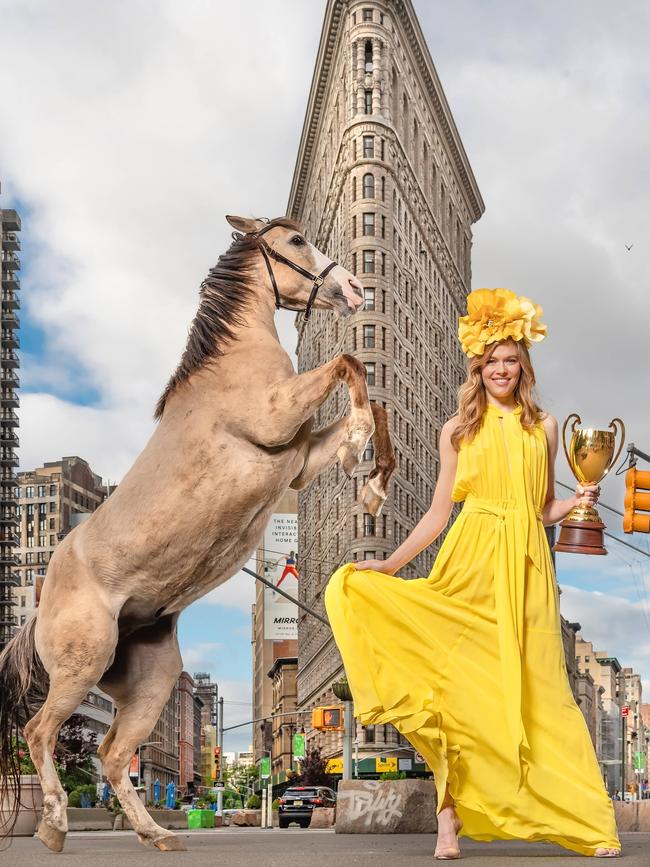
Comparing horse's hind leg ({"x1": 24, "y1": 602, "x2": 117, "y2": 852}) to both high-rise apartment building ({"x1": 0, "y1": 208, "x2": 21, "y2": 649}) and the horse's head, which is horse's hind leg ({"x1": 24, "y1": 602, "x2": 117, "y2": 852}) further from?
high-rise apartment building ({"x1": 0, "y1": 208, "x2": 21, "y2": 649})

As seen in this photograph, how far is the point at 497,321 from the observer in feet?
21.9

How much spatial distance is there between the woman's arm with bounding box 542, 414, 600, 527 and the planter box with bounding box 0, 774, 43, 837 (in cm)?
349

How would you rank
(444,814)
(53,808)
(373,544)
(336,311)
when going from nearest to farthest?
(444,814)
(53,808)
(336,311)
(373,544)

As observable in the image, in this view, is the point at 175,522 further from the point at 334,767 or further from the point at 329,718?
the point at 334,767

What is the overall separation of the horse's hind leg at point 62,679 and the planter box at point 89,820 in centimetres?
1552

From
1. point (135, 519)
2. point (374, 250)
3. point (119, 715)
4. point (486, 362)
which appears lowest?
point (119, 715)

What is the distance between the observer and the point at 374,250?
282 feet

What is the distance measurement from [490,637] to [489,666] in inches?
5.6

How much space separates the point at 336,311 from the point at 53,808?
10.3 feet

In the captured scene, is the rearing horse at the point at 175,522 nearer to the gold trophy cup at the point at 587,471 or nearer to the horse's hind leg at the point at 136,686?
the horse's hind leg at the point at 136,686

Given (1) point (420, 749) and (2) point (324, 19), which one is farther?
(2) point (324, 19)

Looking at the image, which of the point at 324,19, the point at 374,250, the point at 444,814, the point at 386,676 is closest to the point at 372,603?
the point at 386,676

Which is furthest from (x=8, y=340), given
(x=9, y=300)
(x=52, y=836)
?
(x=52, y=836)

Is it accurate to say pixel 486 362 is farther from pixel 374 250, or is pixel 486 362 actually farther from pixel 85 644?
pixel 374 250
